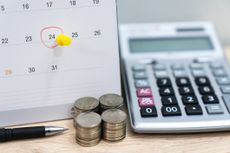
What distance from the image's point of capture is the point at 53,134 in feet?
1.65

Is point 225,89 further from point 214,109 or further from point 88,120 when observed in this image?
point 88,120

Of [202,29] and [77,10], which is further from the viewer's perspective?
[202,29]

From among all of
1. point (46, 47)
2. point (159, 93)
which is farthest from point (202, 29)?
point (46, 47)

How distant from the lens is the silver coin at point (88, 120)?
0.46 metres

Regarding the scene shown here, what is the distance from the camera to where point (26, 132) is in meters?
0.49

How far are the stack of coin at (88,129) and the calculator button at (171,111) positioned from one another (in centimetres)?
9

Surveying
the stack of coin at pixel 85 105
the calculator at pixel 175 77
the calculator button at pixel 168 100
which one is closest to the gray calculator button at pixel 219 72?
the calculator at pixel 175 77

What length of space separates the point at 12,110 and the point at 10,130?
1.2 inches

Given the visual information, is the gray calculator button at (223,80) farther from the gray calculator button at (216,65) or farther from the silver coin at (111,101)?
the silver coin at (111,101)

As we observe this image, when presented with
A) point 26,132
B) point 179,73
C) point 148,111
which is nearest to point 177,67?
point 179,73

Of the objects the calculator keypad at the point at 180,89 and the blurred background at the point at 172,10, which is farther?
the blurred background at the point at 172,10

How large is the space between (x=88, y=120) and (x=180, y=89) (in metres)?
0.15

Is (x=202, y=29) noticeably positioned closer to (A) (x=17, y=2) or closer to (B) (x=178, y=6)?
(B) (x=178, y=6)

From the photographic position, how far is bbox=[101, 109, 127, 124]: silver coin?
18.6 inches
